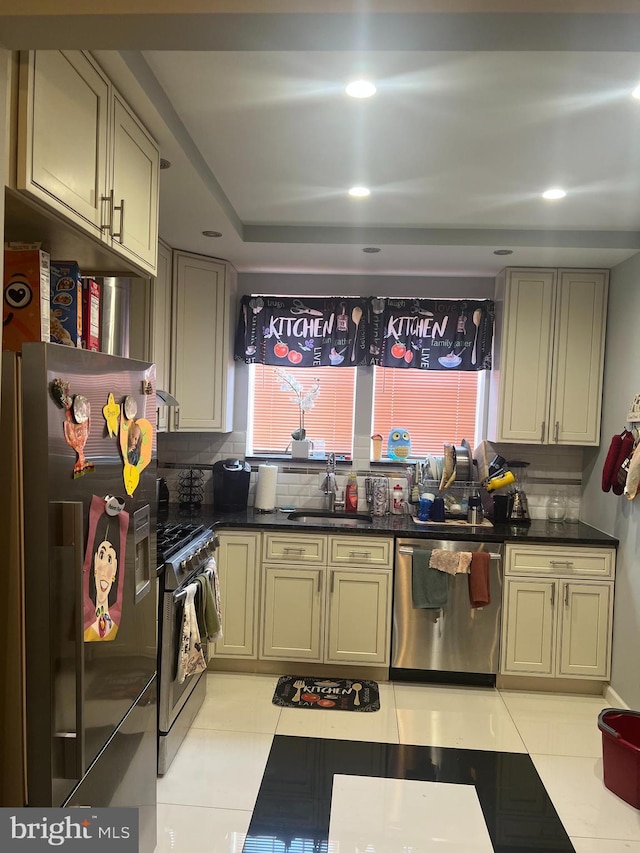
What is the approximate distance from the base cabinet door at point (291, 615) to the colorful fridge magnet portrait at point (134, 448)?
187 cm

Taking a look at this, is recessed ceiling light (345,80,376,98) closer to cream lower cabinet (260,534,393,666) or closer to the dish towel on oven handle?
the dish towel on oven handle

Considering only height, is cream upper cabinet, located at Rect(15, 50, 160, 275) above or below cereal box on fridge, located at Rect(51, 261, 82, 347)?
above

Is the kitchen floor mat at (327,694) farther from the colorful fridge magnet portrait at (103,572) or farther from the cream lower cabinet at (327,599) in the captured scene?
the colorful fridge magnet portrait at (103,572)

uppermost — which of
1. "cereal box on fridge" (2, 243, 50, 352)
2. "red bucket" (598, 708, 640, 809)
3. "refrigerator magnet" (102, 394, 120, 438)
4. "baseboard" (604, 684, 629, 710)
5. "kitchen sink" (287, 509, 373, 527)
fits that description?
"cereal box on fridge" (2, 243, 50, 352)

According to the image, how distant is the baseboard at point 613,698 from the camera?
133 inches

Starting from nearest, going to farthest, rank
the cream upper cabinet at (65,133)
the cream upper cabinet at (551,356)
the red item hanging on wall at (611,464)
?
1. the cream upper cabinet at (65,133)
2. the red item hanging on wall at (611,464)
3. the cream upper cabinet at (551,356)

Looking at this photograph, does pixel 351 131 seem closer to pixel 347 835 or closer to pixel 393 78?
pixel 393 78

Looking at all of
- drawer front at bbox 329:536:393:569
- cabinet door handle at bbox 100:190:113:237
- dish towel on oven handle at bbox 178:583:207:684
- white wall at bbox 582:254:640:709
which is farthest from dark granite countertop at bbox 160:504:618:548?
cabinet door handle at bbox 100:190:113:237

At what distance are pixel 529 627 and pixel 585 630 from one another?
32 cm

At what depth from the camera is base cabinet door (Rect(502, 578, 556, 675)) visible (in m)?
3.60

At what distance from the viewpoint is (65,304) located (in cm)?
180

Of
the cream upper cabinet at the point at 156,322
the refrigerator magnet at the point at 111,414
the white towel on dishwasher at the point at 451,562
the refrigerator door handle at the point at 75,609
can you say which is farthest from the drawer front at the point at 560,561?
the refrigerator door handle at the point at 75,609

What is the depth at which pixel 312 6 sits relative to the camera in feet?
3.81

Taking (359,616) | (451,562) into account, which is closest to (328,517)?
Result: (359,616)
